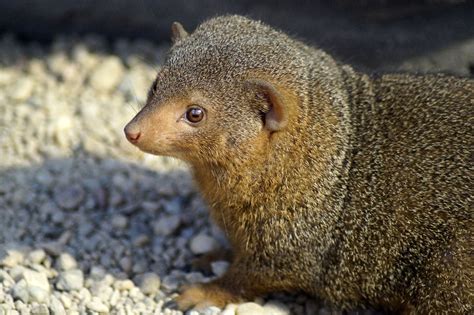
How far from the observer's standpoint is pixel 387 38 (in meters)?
5.34

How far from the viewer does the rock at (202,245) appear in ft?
14.9

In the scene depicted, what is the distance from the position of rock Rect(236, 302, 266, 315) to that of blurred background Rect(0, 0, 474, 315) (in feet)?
0.06

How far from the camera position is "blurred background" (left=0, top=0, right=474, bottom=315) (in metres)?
4.22

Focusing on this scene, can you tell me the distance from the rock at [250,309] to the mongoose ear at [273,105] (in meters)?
0.94

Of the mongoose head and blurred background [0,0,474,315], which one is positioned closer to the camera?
the mongoose head

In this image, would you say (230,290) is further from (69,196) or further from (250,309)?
(69,196)

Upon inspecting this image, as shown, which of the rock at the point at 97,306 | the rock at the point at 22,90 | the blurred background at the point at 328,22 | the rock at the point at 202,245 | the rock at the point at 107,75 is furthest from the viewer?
the rock at the point at 107,75

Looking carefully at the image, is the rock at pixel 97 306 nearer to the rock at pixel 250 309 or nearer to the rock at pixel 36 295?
the rock at pixel 36 295

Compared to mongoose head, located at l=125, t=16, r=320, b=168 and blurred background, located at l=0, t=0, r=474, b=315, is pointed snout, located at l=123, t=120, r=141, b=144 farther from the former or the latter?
blurred background, located at l=0, t=0, r=474, b=315

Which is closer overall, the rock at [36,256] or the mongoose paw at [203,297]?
the mongoose paw at [203,297]

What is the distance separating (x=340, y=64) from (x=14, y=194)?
2.10 metres

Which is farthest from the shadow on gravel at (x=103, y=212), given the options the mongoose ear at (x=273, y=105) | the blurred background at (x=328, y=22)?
the blurred background at (x=328, y=22)

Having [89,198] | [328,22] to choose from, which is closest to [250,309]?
[89,198]

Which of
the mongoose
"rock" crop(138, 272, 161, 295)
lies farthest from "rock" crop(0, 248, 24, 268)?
the mongoose
